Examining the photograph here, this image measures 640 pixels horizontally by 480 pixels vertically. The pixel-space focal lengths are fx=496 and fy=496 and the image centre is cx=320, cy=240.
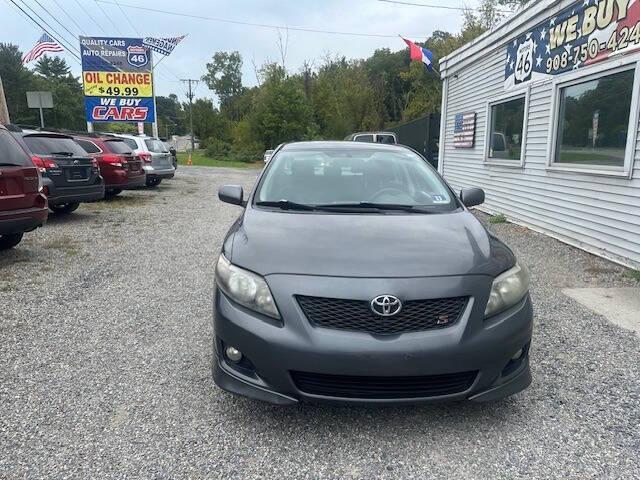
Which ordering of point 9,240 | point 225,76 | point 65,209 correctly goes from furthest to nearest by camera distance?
1. point 225,76
2. point 65,209
3. point 9,240

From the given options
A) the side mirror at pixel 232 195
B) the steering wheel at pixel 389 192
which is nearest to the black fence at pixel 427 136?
the steering wheel at pixel 389 192

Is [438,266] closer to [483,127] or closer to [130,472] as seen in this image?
[130,472]

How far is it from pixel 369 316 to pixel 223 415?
1087 mm

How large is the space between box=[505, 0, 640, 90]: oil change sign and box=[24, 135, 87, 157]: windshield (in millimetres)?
8236

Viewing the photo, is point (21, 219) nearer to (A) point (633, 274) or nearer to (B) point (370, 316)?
(B) point (370, 316)

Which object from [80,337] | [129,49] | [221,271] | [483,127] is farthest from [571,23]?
[129,49]

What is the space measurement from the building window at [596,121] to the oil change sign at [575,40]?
35 centimetres

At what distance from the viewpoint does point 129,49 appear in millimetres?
22750

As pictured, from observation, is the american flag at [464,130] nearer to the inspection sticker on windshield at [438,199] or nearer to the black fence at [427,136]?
the black fence at [427,136]

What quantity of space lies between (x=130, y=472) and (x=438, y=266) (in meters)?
1.81

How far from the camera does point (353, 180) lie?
12.6 ft

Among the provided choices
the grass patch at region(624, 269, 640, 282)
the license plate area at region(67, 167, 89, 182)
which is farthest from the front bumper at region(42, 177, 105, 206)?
the grass patch at region(624, 269, 640, 282)

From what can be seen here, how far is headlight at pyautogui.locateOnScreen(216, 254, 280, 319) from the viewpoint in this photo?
99.0 inches

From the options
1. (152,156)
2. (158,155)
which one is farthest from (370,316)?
(158,155)
